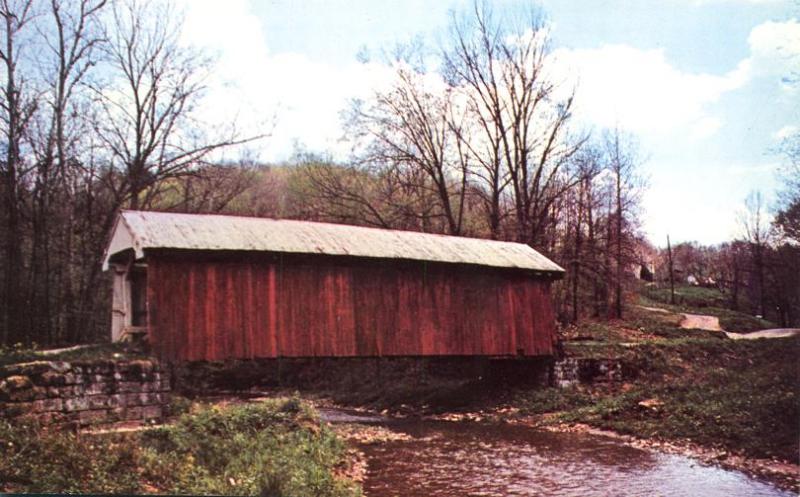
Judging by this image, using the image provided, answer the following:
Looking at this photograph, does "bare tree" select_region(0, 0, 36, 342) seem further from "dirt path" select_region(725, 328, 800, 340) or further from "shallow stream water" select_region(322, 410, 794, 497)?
"dirt path" select_region(725, 328, 800, 340)

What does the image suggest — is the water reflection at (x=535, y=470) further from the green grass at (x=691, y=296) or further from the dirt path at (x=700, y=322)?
the dirt path at (x=700, y=322)

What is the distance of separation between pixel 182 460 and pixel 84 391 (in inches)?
127

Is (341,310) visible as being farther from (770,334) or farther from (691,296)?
(691,296)

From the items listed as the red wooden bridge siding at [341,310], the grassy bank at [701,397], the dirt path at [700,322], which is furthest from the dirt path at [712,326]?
the red wooden bridge siding at [341,310]

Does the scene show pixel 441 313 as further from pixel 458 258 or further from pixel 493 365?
pixel 493 365

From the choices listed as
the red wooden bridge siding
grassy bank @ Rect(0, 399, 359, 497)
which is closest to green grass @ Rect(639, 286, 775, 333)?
the red wooden bridge siding

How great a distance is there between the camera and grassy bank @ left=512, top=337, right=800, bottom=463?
39.0 feet

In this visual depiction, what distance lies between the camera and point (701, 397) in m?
14.8

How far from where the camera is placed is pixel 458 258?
18109mm

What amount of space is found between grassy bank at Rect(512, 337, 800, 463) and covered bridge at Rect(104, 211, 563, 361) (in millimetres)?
2289

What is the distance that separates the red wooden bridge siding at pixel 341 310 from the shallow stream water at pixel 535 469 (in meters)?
2.95

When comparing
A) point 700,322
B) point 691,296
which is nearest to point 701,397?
point 700,322

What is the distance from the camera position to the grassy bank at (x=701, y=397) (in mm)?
11898

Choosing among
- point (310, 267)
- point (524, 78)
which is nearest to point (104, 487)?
point (310, 267)
